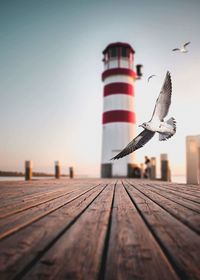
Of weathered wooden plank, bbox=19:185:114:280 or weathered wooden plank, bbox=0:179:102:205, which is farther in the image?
weathered wooden plank, bbox=0:179:102:205

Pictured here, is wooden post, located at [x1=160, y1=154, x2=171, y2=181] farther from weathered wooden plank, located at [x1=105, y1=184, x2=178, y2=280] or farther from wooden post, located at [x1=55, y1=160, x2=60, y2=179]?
weathered wooden plank, located at [x1=105, y1=184, x2=178, y2=280]

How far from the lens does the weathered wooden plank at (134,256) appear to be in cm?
92

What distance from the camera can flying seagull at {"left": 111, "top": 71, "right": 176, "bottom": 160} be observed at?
6.96m

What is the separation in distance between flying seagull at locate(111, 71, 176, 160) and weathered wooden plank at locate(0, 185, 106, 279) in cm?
495

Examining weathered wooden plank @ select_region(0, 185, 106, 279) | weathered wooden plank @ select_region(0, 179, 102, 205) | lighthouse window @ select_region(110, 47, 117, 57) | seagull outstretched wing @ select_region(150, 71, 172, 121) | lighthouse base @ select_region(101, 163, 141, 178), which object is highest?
Result: lighthouse window @ select_region(110, 47, 117, 57)

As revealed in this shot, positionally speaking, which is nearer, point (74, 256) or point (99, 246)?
point (74, 256)

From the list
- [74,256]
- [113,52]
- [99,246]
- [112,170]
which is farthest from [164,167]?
[74,256]

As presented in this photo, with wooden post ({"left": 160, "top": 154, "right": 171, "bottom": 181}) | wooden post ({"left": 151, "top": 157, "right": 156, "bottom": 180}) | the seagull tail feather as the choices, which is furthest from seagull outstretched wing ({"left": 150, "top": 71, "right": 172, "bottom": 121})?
wooden post ({"left": 151, "top": 157, "right": 156, "bottom": 180})

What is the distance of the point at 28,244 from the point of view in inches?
48.6

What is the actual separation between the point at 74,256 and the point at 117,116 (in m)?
14.3

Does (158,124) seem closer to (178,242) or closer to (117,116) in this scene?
(178,242)

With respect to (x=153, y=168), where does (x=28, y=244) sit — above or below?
below

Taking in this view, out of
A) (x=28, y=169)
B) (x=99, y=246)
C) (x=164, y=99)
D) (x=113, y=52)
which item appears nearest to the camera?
(x=99, y=246)

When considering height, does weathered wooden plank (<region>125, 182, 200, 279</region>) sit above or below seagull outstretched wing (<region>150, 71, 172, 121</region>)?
below
